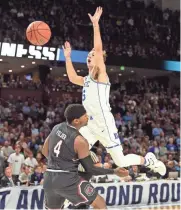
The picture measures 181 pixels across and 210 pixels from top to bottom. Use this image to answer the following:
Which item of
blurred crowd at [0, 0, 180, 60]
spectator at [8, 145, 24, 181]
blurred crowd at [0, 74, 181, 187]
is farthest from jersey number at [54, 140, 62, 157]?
blurred crowd at [0, 0, 180, 60]

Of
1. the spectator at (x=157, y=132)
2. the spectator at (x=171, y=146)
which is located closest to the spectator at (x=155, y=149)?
the spectator at (x=171, y=146)

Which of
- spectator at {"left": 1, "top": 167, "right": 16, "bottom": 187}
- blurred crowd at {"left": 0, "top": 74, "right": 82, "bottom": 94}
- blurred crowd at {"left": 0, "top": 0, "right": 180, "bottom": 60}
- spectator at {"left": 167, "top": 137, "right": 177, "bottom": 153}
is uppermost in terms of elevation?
blurred crowd at {"left": 0, "top": 0, "right": 180, "bottom": 60}

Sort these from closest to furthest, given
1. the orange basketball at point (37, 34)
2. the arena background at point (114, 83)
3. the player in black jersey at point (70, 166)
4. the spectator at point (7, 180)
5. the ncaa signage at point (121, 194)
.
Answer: the player in black jersey at point (70, 166), the orange basketball at point (37, 34), the ncaa signage at point (121, 194), the spectator at point (7, 180), the arena background at point (114, 83)

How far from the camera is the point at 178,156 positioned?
1502 cm

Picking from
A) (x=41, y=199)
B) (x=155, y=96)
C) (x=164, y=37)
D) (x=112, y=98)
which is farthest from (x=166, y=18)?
(x=41, y=199)

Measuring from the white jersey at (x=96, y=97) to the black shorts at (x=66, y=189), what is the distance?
3.71 feet

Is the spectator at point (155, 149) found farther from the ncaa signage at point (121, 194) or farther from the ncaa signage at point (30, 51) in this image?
the ncaa signage at point (30, 51)

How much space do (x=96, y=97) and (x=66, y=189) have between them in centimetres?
137

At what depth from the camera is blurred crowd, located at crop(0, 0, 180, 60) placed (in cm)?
1908

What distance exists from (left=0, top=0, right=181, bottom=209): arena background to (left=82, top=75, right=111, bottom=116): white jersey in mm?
4289

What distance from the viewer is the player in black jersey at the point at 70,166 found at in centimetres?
439

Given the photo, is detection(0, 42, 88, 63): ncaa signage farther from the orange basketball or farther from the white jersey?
the white jersey

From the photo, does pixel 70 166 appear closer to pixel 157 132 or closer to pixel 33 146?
pixel 33 146

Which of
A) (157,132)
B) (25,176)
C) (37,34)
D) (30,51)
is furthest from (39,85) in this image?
(37,34)
